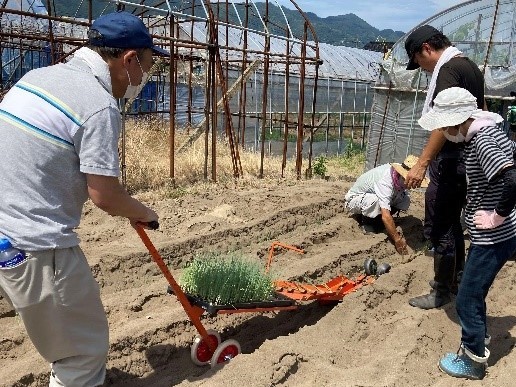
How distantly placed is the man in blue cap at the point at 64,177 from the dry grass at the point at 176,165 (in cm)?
525

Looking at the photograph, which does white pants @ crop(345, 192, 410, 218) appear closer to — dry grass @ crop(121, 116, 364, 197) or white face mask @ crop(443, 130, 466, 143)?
dry grass @ crop(121, 116, 364, 197)

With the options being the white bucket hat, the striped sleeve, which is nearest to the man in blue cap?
the white bucket hat

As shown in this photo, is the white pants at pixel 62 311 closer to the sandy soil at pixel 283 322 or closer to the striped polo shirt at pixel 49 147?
the striped polo shirt at pixel 49 147

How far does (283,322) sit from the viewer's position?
4207 millimetres

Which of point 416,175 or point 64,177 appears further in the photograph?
point 416,175

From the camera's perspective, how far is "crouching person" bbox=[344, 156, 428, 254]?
5.71 meters

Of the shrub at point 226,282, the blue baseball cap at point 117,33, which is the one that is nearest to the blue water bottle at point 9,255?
the blue baseball cap at point 117,33

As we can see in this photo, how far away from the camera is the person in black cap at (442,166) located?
12.7 ft

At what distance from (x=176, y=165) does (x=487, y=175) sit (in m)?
6.97

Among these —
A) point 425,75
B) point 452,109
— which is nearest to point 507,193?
point 452,109

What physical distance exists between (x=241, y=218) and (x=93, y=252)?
1.93 meters

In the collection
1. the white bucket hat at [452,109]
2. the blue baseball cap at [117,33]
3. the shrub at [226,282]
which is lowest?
the shrub at [226,282]

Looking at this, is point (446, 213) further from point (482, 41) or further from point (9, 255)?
point (482, 41)

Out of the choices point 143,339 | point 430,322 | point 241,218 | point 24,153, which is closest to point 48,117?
point 24,153
